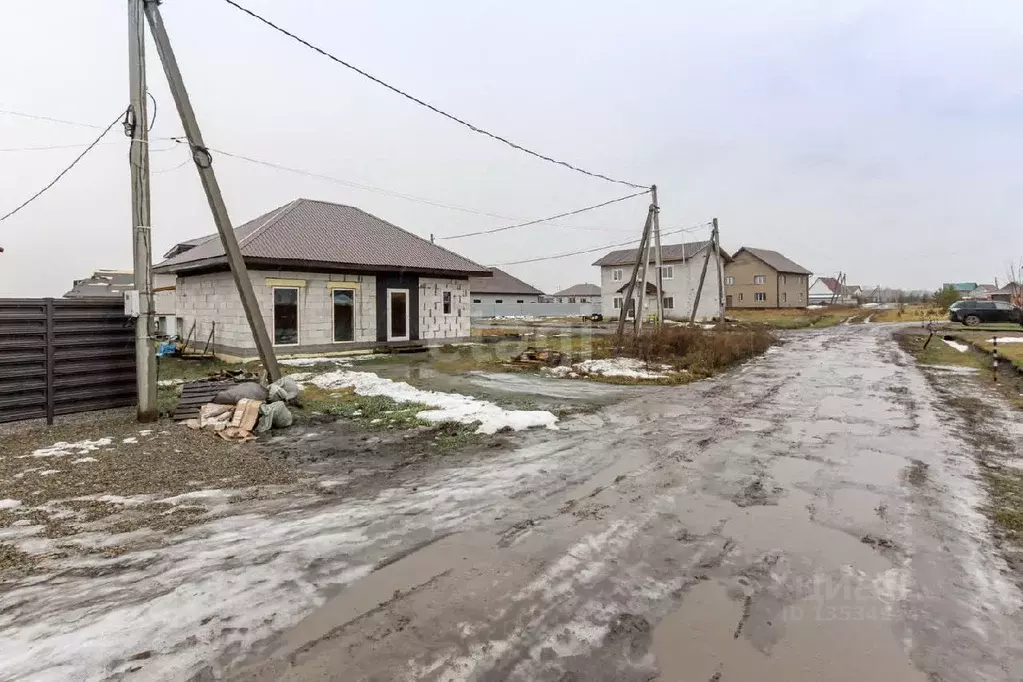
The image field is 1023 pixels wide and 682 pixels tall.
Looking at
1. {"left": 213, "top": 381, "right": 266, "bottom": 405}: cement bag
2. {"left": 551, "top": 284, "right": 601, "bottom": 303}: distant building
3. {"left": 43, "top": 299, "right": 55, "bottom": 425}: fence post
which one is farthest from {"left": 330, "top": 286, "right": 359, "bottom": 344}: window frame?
{"left": 551, "top": 284, "right": 601, "bottom": 303}: distant building

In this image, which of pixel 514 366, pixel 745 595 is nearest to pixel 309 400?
pixel 514 366

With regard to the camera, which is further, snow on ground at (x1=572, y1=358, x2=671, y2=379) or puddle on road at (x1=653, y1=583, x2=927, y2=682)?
snow on ground at (x1=572, y1=358, x2=671, y2=379)

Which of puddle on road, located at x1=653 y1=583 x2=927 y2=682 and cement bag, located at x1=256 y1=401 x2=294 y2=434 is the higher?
cement bag, located at x1=256 y1=401 x2=294 y2=434

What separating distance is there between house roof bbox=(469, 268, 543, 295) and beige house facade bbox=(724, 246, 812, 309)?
2143 cm

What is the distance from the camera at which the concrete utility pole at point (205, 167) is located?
8047 millimetres

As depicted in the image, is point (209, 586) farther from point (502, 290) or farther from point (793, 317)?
point (502, 290)

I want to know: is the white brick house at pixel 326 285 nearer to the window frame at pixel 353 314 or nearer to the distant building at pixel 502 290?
the window frame at pixel 353 314

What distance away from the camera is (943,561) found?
12.2 feet

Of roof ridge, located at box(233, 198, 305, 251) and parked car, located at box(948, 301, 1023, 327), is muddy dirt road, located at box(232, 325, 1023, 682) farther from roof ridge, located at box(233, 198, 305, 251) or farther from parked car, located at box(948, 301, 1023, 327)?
parked car, located at box(948, 301, 1023, 327)

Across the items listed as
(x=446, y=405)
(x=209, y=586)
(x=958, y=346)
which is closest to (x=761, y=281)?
(x=958, y=346)

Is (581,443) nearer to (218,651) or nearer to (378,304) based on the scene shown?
(218,651)

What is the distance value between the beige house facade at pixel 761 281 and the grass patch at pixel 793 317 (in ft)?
9.56

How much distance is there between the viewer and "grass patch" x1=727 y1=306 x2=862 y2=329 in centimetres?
3941

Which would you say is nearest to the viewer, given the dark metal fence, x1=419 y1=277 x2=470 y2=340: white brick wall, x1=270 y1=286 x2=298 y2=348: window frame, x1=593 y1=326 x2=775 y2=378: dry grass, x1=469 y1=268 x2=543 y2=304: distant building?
the dark metal fence
